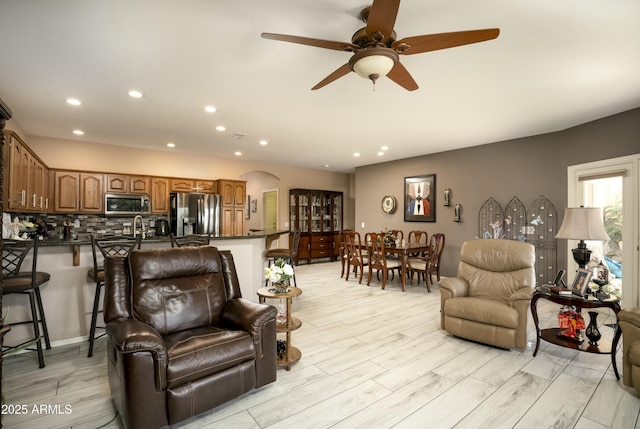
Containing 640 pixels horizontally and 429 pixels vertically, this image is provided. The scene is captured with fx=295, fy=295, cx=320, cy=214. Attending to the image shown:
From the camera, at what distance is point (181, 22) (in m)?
2.12

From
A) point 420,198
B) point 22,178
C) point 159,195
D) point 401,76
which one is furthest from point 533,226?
point 22,178

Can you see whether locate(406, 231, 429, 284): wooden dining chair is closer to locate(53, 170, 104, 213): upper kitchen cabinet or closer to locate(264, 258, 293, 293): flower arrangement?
locate(264, 258, 293, 293): flower arrangement

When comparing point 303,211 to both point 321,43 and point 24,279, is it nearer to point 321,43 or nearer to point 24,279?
point 24,279

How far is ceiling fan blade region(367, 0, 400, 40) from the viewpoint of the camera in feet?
5.16

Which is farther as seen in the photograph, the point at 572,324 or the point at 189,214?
the point at 189,214

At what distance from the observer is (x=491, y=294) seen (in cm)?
332

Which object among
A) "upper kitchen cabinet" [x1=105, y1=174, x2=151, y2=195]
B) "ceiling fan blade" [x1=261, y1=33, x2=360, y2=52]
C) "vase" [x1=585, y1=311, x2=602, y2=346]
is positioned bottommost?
"vase" [x1=585, y1=311, x2=602, y2=346]

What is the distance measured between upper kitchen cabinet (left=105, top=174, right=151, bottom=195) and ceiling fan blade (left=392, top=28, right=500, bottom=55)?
18.3 ft

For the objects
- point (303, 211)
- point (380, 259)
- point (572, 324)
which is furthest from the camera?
point (303, 211)

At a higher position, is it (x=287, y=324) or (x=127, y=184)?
(x=127, y=184)

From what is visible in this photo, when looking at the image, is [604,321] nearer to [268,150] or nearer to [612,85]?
[612,85]

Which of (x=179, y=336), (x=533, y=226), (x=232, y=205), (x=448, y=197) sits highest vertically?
(x=448, y=197)

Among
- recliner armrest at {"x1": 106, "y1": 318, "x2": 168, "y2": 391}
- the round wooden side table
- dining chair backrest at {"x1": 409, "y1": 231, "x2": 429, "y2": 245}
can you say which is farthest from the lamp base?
recliner armrest at {"x1": 106, "y1": 318, "x2": 168, "y2": 391}

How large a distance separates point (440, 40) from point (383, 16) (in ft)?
1.38
